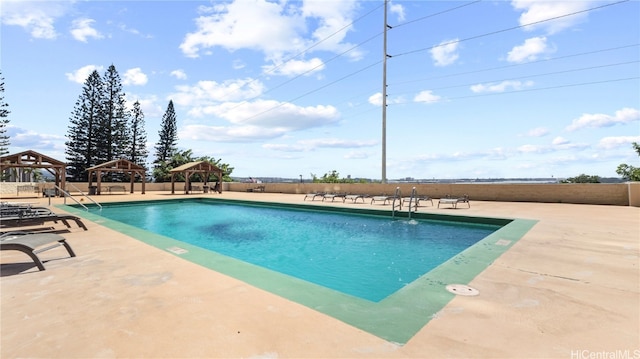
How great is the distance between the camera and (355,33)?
20219mm

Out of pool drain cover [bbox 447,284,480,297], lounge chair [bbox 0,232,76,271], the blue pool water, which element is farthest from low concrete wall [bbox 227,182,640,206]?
lounge chair [bbox 0,232,76,271]

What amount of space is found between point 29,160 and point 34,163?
0.27 meters

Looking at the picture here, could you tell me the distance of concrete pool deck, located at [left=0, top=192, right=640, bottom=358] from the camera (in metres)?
1.76

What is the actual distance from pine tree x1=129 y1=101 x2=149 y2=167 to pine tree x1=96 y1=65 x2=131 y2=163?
130 cm

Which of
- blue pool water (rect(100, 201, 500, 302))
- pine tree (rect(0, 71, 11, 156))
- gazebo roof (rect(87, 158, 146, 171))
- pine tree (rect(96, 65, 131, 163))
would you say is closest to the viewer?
blue pool water (rect(100, 201, 500, 302))

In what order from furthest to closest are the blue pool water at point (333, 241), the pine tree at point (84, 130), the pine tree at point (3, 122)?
the pine tree at point (84, 130), the pine tree at point (3, 122), the blue pool water at point (333, 241)

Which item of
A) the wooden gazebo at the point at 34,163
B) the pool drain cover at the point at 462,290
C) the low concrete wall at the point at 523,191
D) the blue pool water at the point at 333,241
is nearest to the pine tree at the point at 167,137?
the low concrete wall at the point at 523,191

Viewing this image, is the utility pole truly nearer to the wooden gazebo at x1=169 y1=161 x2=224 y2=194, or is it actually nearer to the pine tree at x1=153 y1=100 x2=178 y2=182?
the wooden gazebo at x1=169 y1=161 x2=224 y2=194

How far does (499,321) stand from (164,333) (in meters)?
2.30

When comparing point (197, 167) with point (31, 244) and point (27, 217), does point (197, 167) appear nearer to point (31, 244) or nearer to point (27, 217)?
point (27, 217)

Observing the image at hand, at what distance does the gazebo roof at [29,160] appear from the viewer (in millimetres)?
14742

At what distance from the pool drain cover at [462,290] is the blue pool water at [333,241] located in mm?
1240

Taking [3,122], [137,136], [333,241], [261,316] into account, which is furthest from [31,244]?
[137,136]

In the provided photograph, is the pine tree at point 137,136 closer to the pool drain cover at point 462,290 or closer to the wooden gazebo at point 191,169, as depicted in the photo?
the wooden gazebo at point 191,169
